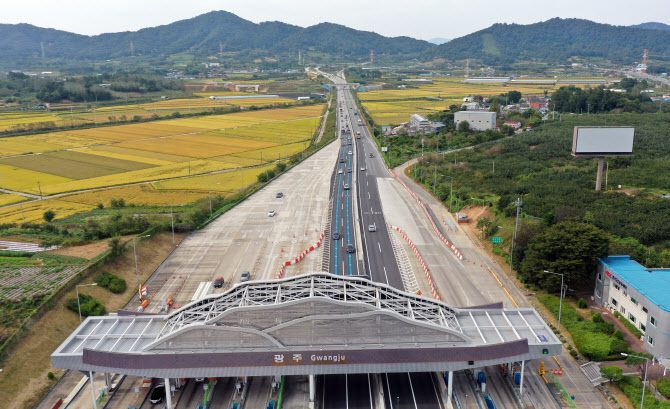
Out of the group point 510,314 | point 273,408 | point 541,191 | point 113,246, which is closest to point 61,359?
point 273,408

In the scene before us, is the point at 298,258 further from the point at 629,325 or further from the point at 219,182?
the point at 219,182

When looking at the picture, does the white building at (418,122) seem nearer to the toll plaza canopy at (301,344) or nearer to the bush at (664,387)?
the toll plaza canopy at (301,344)

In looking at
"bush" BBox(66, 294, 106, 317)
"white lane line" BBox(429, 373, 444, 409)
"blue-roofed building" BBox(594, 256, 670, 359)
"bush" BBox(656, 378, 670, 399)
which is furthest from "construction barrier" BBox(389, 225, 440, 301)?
"bush" BBox(66, 294, 106, 317)

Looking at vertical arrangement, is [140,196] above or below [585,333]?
above

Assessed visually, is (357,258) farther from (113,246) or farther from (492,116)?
(492,116)

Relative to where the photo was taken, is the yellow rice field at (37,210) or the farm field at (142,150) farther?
the farm field at (142,150)

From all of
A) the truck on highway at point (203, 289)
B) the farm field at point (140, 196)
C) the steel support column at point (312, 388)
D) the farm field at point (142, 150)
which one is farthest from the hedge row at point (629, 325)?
the farm field at point (142, 150)

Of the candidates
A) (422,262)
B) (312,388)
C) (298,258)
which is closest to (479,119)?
(422,262)
